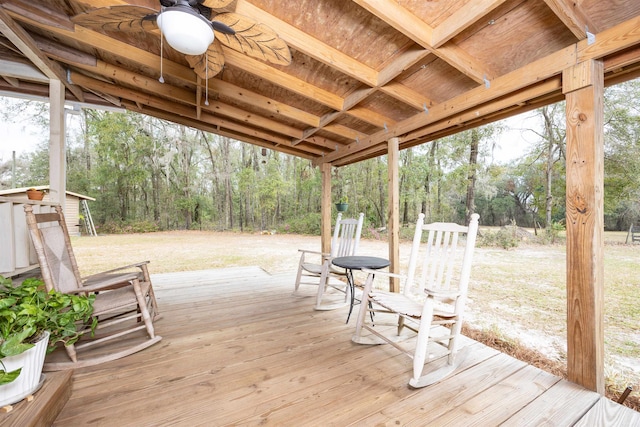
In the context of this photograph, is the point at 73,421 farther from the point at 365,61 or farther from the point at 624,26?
the point at 624,26

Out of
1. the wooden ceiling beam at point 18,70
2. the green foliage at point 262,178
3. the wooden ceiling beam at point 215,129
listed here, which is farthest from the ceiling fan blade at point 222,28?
the green foliage at point 262,178

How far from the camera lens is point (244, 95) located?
2.79 metres

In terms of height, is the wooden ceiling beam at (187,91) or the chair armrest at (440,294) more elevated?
the wooden ceiling beam at (187,91)

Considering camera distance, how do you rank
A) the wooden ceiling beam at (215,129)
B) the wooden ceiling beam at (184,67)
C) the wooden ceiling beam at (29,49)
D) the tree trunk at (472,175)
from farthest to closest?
the tree trunk at (472,175) → the wooden ceiling beam at (215,129) → the wooden ceiling beam at (184,67) → the wooden ceiling beam at (29,49)

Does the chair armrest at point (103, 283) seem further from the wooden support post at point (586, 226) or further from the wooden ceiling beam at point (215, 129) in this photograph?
the wooden support post at point (586, 226)

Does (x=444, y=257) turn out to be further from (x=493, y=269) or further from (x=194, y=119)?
(x=194, y=119)

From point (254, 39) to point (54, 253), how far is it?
88.3 inches

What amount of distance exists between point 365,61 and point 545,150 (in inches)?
255

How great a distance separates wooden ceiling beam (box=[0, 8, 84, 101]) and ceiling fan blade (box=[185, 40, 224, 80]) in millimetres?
1571

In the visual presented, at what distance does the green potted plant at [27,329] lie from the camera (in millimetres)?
1147

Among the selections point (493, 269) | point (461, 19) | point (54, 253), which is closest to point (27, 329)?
point (54, 253)

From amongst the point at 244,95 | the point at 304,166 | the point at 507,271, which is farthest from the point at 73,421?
the point at 304,166

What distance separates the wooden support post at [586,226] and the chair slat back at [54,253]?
3.41m

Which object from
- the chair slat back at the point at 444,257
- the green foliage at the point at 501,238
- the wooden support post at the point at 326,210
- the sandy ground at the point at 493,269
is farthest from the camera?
the green foliage at the point at 501,238
